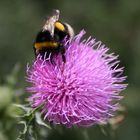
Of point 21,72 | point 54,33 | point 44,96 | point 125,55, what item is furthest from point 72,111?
point 125,55

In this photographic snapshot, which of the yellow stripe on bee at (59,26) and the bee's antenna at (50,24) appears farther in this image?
the yellow stripe on bee at (59,26)

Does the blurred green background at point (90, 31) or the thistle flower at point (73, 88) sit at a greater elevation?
the blurred green background at point (90, 31)

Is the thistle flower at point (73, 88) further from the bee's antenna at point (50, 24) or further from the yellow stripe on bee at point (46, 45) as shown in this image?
the bee's antenna at point (50, 24)

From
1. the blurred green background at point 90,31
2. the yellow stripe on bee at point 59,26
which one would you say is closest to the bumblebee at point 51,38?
the yellow stripe on bee at point 59,26

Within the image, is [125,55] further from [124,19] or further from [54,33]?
[54,33]

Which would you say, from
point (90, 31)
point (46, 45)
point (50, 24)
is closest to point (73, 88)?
point (46, 45)

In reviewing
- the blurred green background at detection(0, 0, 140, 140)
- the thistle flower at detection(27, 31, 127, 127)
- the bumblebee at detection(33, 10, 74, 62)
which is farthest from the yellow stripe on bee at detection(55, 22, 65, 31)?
the blurred green background at detection(0, 0, 140, 140)

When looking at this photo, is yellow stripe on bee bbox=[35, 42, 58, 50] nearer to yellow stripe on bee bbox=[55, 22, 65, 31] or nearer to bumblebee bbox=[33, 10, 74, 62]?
bumblebee bbox=[33, 10, 74, 62]
